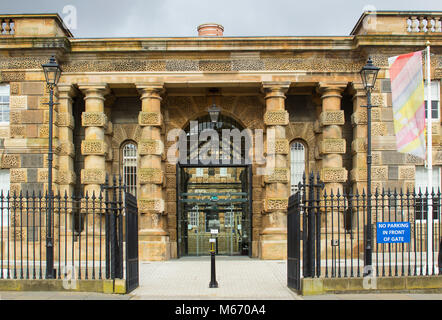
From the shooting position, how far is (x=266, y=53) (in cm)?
2127

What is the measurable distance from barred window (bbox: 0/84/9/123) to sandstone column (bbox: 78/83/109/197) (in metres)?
2.62

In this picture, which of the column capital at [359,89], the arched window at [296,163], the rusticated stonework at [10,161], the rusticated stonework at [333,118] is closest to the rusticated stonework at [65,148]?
the rusticated stonework at [10,161]

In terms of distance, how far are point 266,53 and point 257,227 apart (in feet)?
21.3

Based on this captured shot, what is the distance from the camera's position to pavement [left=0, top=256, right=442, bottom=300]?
12.7 meters

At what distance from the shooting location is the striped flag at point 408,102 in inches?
749

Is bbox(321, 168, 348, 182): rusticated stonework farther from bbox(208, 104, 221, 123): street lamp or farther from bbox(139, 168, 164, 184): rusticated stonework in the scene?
bbox(139, 168, 164, 184): rusticated stonework

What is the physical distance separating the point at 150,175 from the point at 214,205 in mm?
3399

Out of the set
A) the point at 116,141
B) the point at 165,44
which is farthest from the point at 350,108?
the point at 116,141

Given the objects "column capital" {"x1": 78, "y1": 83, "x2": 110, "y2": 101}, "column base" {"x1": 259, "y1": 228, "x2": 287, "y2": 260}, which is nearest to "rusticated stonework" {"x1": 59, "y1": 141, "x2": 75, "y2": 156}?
"column capital" {"x1": 78, "y1": 83, "x2": 110, "y2": 101}

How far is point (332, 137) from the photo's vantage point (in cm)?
2122

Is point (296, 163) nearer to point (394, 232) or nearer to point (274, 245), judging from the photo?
point (274, 245)

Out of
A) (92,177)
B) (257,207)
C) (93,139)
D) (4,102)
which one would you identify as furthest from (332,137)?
(4,102)

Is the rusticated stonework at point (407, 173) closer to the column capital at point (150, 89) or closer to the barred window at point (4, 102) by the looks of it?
the column capital at point (150, 89)

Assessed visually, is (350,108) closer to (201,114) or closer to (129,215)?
(201,114)
